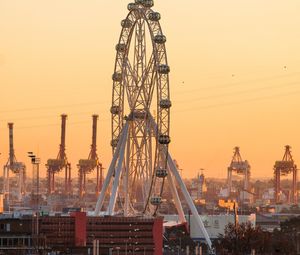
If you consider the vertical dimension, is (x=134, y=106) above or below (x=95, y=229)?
above

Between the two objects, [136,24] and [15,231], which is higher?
[136,24]

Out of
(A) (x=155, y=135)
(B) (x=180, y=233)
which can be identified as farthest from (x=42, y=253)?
(B) (x=180, y=233)

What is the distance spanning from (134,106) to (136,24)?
23.2ft

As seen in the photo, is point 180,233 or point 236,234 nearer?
point 236,234

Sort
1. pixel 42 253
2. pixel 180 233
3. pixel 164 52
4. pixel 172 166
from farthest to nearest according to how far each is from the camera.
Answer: pixel 180 233 → pixel 172 166 → pixel 164 52 → pixel 42 253

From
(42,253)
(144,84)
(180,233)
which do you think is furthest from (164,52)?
(180,233)

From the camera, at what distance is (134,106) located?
135500mm

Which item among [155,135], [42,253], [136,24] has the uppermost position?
[136,24]

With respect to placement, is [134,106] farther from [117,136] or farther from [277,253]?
[277,253]

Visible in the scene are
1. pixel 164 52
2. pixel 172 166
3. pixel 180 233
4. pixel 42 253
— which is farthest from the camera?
pixel 180 233

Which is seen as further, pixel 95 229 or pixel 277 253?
pixel 95 229

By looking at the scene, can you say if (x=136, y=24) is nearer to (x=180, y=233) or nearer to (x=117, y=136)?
(x=117, y=136)

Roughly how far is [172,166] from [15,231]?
48.4ft

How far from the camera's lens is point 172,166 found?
467ft
